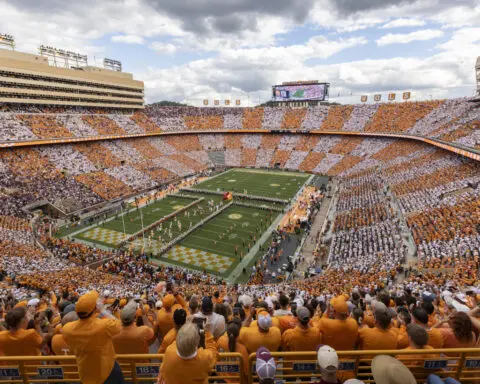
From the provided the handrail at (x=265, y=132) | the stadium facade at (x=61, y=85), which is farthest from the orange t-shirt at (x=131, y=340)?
the stadium facade at (x=61, y=85)

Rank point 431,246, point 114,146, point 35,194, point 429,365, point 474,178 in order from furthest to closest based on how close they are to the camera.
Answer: point 114,146, point 35,194, point 474,178, point 431,246, point 429,365

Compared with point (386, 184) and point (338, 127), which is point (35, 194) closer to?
point (386, 184)

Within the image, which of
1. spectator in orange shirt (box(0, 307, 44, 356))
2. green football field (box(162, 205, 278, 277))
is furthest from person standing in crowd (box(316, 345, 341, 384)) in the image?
green football field (box(162, 205, 278, 277))

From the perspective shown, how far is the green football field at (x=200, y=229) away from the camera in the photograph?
2466cm

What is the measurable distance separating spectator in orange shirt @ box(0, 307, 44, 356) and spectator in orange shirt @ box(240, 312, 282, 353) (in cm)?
337

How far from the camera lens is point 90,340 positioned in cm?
346

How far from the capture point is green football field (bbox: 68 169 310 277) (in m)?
24.7

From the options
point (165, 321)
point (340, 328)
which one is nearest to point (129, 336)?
point (165, 321)

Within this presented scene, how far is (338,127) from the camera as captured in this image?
62594mm

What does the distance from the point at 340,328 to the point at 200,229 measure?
1039 inches

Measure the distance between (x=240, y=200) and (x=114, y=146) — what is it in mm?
27396

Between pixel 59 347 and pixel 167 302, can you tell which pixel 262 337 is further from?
pixel 59 347

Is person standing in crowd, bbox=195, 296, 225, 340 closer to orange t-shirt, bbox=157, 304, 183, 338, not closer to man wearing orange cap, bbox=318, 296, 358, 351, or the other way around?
orange t-shirt, bbox=157, 304, 183, 338

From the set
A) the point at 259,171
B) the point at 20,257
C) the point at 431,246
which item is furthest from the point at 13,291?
the point at 259,171
